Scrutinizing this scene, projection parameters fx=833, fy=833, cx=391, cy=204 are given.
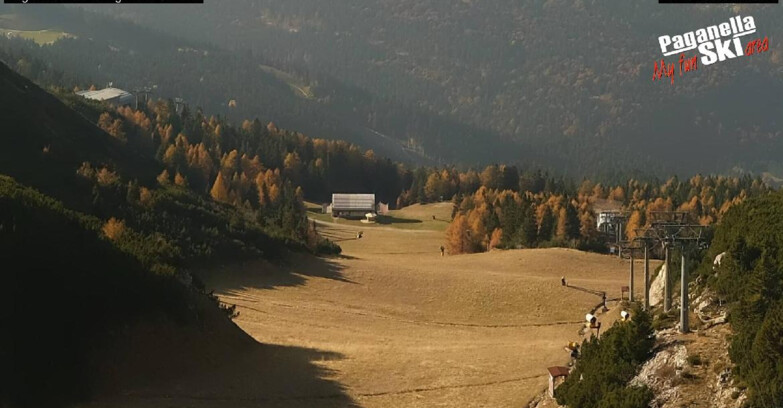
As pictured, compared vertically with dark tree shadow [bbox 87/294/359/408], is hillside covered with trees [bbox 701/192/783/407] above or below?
above

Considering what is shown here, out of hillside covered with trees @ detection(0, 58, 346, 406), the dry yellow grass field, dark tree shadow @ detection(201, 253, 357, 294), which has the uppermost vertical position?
hillside covered with trees @ detection(0, 58, 346, 406)

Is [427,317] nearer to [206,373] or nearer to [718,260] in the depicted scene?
[206,373]

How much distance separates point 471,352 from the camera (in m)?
57.7

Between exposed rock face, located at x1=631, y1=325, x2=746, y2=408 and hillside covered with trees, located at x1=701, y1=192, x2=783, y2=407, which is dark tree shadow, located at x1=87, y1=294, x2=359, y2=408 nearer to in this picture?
exposed rock face, located at x1=631, y1=325, x2=746, y2=408

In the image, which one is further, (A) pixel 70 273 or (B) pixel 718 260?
(B) pixel 718 260

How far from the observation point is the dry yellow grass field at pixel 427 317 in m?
48.8

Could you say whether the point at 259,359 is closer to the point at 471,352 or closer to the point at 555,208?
the point at 471,352

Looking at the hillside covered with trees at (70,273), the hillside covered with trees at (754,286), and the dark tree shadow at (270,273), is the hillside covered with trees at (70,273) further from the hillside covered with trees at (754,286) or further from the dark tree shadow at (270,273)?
the hillside covered with trees at (754,286)

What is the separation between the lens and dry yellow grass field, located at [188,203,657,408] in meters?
48.8

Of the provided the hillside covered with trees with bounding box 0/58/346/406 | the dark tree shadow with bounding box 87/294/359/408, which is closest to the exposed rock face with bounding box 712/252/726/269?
the dark tree shadow with bounding box 87/294/359/408

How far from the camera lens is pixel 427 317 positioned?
77.0 metres

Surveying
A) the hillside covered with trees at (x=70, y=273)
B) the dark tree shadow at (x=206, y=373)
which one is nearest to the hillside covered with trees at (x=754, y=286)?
the dark tree shadow at (x=206, y=373)

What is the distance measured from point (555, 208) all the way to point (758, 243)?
132 m

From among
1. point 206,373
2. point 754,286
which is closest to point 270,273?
point 206,373
